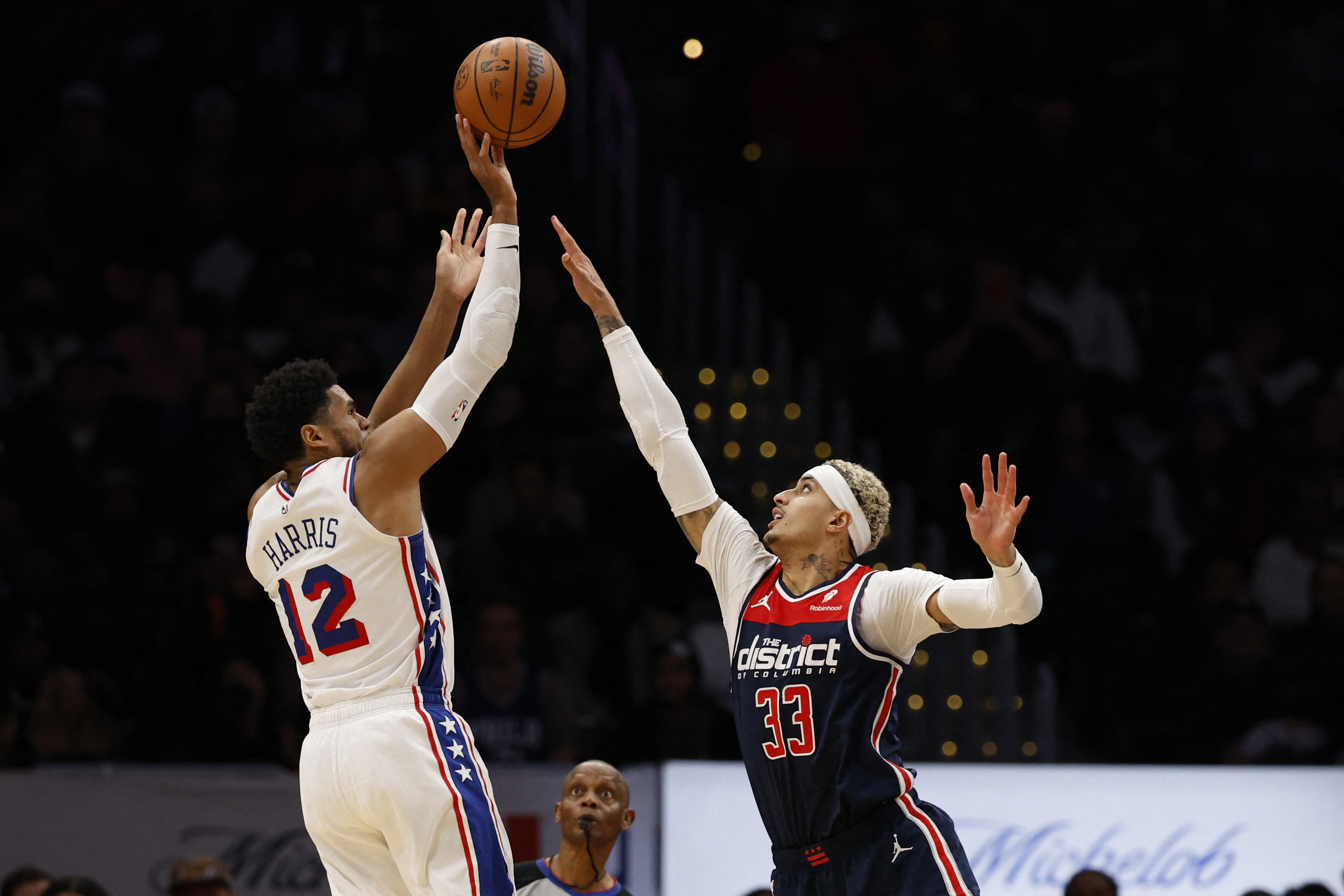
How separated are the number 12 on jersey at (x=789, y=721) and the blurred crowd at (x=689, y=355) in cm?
345

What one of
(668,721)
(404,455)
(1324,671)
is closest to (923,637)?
(404,455)

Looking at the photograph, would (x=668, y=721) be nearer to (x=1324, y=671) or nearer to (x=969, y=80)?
(x=1324, y=671)

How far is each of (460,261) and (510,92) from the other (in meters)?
0.64

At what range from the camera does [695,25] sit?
42.8ft

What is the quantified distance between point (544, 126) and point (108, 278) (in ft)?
22.7

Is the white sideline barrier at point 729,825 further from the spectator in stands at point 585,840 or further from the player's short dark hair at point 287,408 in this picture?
the player's short dark hair at point 287,408

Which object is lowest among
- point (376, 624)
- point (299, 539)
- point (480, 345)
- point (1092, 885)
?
point (1092, 885)

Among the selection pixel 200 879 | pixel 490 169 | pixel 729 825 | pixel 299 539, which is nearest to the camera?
pixel 299 539

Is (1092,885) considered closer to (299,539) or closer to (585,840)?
(585,840)

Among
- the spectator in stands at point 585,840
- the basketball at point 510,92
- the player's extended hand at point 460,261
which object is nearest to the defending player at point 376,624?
the player's extended hand at point 460,261

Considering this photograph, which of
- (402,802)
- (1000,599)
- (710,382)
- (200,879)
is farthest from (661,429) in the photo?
(710,382)

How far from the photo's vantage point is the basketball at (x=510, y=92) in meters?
5.82

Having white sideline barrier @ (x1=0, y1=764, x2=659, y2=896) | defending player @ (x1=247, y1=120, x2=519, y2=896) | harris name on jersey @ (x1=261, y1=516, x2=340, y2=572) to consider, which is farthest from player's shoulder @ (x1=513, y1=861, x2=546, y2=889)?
harris name on jersey @ (x1=261, y1=516, x2=340, y2=572)

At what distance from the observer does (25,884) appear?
7621 mm
